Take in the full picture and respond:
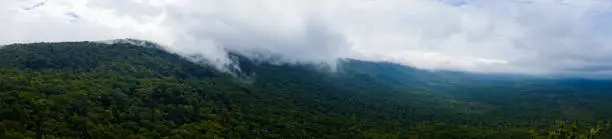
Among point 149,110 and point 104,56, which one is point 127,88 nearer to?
point 149,110

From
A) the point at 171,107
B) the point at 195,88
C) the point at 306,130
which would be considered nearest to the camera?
the point at 171,107

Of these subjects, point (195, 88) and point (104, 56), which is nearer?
point (195, 88)

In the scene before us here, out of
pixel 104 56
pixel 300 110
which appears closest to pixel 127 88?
pixel 104 56

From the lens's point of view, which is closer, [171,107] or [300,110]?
[171,107]

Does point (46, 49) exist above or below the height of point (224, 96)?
above

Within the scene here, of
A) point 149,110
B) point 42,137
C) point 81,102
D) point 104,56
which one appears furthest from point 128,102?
point 104,56

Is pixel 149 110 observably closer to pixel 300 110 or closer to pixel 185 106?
pixel 185 106

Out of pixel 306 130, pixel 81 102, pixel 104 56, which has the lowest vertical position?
pixel 306 130

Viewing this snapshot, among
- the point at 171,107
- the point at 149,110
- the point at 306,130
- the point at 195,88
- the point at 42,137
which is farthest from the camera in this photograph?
the point at 195,88

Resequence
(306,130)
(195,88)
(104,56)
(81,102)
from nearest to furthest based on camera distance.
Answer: (81,102) < (306,130) < (195,88) < (104,56)
